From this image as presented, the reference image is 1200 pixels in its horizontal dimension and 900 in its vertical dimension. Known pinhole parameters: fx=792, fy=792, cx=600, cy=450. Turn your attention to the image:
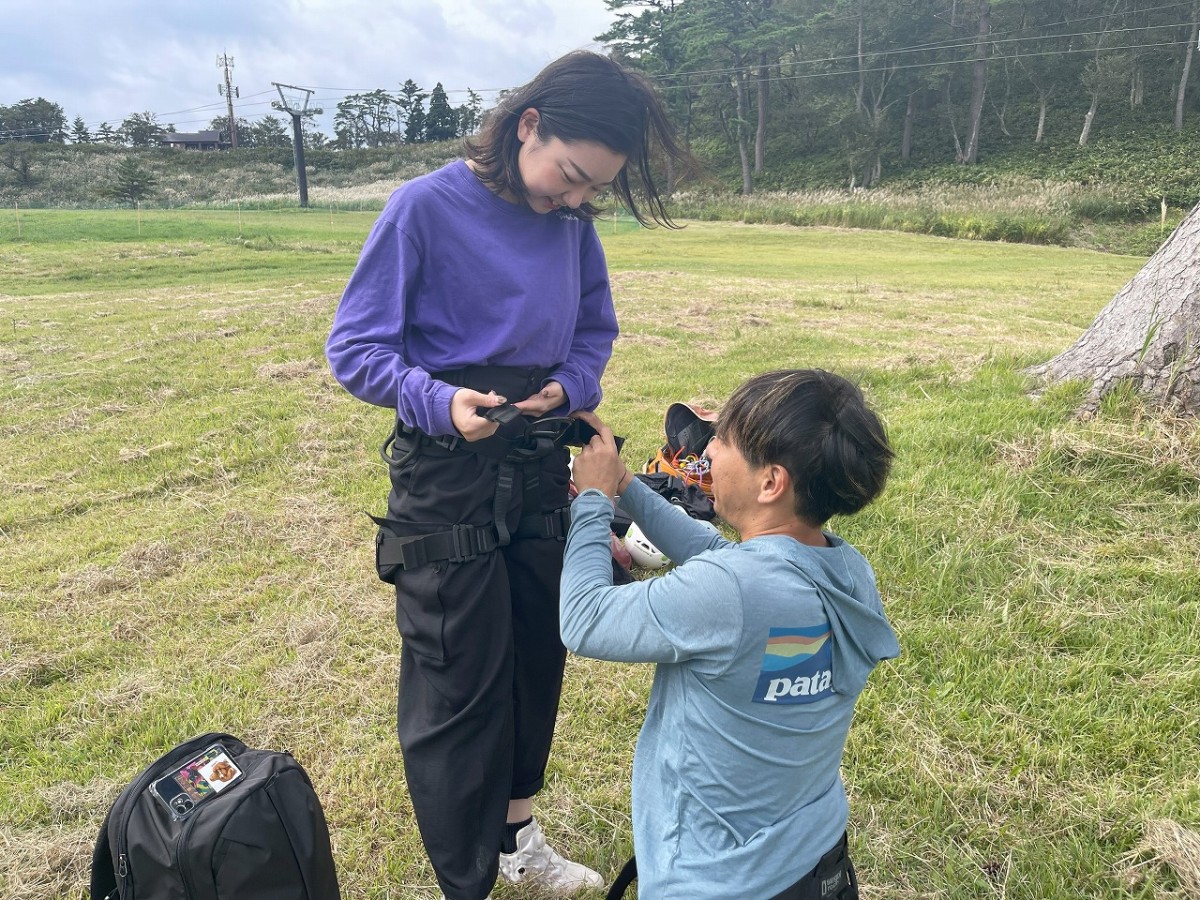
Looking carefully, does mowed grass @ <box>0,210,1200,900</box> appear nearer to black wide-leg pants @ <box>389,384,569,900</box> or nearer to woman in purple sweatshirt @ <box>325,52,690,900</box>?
black wide-leg pants @ <box>389,384,569,900</box>

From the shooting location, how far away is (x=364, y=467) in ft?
18.9

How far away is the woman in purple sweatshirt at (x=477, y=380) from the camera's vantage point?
1.79 metres

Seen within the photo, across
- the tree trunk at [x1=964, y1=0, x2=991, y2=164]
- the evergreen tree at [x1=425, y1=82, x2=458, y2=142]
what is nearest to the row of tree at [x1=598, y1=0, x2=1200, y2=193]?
the tree trunk at [x1=964, y1=0, x2=991, y2=164]

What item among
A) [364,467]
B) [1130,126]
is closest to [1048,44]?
[1130,126]

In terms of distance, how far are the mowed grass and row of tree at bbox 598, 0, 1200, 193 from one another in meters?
46.7

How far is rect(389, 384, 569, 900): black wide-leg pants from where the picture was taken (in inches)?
74.1

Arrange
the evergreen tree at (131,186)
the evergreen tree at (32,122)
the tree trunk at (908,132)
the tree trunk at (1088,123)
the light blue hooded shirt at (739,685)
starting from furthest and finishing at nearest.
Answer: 1. the evergreen tree at (32,122)
2. the tree trunk at (908,132)
3. the evergreen tree at (131,186)
4. the tree trunk at (1088,123)
5. the light blue hooded shirt at (739,685)

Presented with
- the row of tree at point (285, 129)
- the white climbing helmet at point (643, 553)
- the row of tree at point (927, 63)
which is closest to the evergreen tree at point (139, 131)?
Answer: the row of tree at point (285, 129)

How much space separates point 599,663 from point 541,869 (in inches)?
44.4

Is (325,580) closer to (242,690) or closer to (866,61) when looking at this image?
(242,690)

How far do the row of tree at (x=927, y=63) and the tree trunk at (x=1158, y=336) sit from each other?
47449 millimetres

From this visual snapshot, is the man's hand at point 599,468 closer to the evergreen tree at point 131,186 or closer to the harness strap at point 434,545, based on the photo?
the harness strap at point 434,545

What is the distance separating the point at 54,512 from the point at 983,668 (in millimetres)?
5426

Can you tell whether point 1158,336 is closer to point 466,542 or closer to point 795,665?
point 795,665
